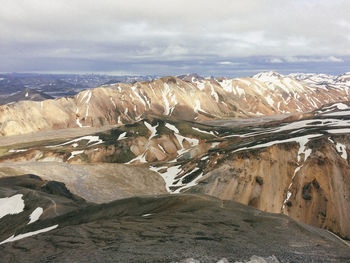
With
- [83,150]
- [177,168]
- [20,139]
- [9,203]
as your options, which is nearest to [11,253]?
[9,203]

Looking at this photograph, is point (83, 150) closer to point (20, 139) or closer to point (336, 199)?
point (20, 139)

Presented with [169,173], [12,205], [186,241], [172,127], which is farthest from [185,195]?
[172,127]

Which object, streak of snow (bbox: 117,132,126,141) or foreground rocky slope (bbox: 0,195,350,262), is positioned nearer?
foreground rocky slope (bbox: 0,195,350,262)

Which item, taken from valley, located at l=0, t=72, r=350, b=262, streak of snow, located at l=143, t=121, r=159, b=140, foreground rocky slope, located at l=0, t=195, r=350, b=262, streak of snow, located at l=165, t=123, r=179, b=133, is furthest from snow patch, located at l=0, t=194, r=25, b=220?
streak of snow, located at l=165, t=123, r=179, b=133

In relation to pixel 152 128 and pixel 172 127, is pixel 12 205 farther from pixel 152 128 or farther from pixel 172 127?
pixel 172 127

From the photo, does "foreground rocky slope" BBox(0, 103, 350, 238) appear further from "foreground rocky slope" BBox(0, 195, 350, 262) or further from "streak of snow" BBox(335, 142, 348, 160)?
"foreground rocky slope" BBox(0, 195, 350, 262)

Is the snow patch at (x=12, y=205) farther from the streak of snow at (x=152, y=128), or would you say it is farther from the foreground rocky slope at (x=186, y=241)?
the streak of snow at (x=152, y=128)

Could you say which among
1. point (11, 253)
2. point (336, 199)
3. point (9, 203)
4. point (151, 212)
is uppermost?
point (11, 253)

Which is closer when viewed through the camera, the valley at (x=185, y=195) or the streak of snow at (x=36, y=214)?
the valley at (x=185, y=195)

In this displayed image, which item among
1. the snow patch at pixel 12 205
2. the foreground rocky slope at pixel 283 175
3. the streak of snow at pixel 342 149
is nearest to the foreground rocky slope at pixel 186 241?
the snow patch at pixel 12 205
